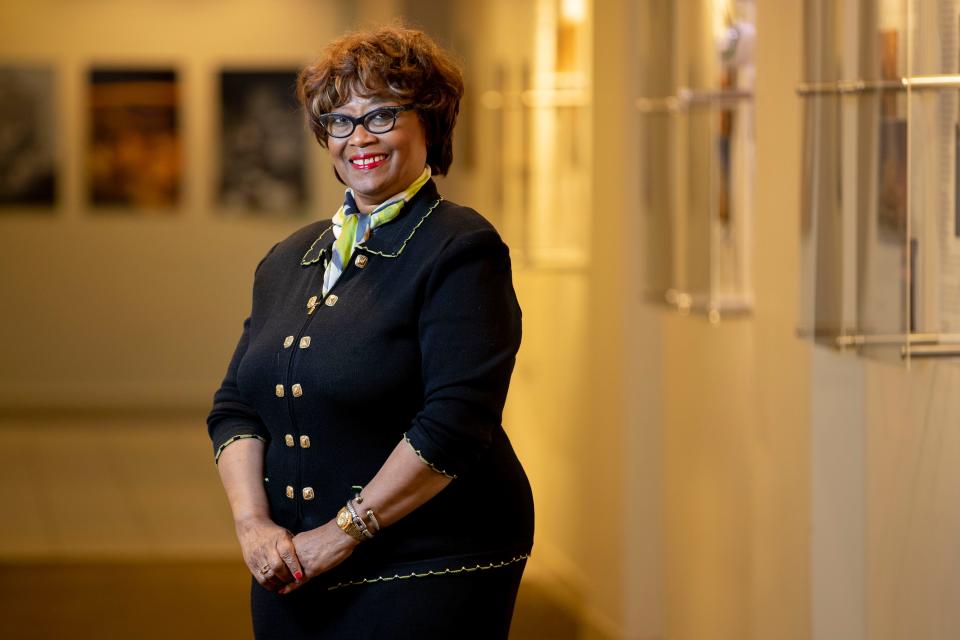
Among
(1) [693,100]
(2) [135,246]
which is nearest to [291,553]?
(1) [693,100]

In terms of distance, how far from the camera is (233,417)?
2.82m

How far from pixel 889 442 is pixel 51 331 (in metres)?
10.0

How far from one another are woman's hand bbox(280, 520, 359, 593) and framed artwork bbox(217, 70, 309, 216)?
10.2 meters

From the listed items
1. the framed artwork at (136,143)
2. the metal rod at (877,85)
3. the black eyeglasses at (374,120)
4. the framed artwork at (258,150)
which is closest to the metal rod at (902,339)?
the metal rod at (877,85)

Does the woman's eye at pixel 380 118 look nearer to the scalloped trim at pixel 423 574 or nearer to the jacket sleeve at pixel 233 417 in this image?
the jacket sleeve at pixel 233 417

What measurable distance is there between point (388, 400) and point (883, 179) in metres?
1.27

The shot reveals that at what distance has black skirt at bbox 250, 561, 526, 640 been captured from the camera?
2.56 m

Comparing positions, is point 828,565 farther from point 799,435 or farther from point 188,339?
point 188,339

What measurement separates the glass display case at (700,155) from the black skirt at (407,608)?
225cm

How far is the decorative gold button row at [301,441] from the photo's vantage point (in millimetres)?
2625

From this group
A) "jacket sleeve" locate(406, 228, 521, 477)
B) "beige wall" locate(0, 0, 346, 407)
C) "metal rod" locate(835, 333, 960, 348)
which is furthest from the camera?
"beige wall" locate(0, 0, 346, 407)

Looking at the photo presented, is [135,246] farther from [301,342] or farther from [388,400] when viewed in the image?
[388,400]

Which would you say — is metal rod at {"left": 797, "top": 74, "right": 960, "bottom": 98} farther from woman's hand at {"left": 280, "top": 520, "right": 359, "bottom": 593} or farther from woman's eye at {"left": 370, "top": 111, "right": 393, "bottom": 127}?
woman's hand at {"left": 280, "top": 520, "right": 359, "bottom": 593}

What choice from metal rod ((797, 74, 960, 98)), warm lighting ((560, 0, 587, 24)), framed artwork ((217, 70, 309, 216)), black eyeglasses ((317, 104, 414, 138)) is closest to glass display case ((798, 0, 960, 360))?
metal rod ((797, 74, 960, 98))
